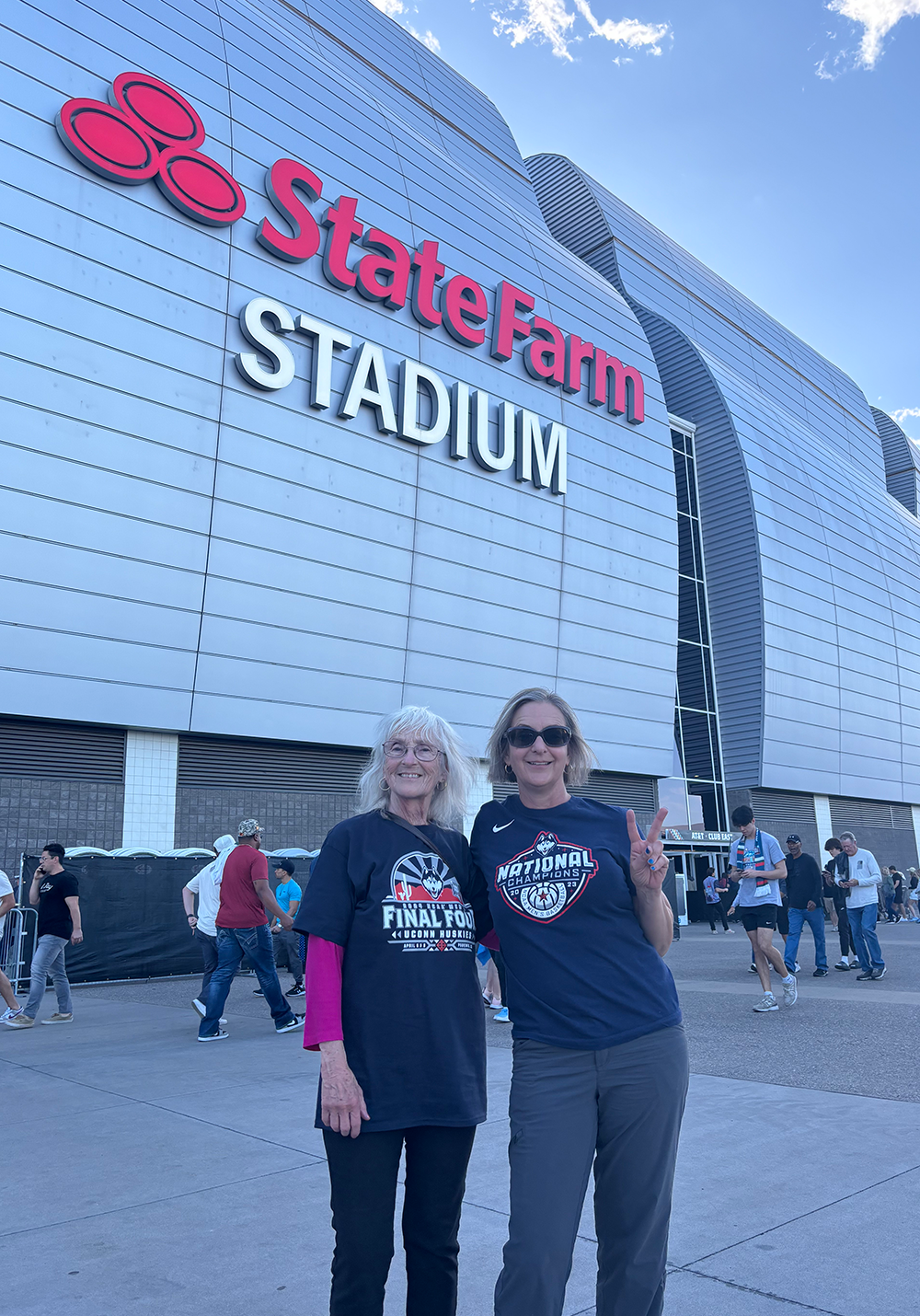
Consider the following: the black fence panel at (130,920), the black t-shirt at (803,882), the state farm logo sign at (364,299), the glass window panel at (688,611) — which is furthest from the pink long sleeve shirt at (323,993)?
the glass window panel at (688,611)

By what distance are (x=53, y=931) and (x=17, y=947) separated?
11.9 feet

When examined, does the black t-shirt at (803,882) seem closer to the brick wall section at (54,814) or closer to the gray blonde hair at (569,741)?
the gray blonde hair at (569,741)

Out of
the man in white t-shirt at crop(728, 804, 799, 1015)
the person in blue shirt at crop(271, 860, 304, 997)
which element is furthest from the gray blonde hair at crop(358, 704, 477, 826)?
the person in blue shirt at crop(271, 860, 304, 997)

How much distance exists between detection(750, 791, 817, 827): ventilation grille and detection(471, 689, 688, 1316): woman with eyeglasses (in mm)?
30774

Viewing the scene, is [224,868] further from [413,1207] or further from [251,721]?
[251,721]

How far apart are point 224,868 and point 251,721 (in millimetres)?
10299

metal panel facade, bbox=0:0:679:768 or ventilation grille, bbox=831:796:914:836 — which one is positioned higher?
metal panel facade, bbox=0:0:679:768

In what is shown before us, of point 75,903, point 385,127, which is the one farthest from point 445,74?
point 75,903

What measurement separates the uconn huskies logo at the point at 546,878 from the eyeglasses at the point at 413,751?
381mm

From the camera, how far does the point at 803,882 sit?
12.5m

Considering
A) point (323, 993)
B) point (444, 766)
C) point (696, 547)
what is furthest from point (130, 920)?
point (696, 547)

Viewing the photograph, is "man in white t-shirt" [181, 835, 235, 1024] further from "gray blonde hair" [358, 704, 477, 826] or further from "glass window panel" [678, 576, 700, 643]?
"glass window panel" [678, 576, 700, 643]

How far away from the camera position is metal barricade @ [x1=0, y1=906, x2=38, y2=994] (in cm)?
1235

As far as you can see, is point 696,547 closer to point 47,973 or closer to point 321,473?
point 321,473
